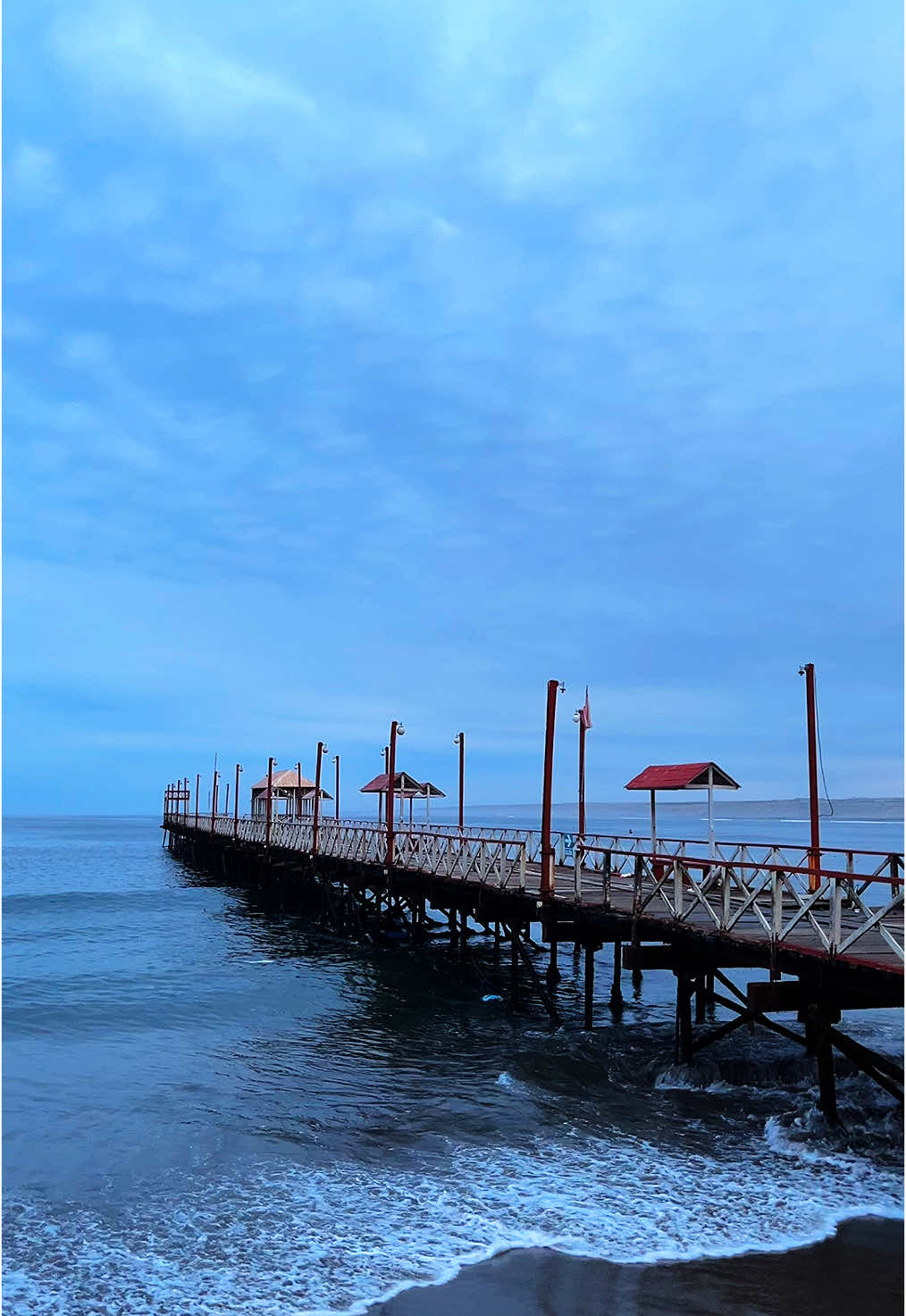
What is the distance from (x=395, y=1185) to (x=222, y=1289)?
261cm

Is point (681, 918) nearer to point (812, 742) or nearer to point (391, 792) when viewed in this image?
point (812, 742)

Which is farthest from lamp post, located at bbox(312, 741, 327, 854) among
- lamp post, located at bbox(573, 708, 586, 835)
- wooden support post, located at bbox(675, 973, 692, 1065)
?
wooden support post, located at bbox(675, 973, 692, 1065)

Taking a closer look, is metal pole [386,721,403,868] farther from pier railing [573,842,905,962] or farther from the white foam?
the white foam

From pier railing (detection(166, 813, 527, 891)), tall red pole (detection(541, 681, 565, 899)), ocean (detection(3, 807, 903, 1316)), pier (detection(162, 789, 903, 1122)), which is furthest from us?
pier railing (detection(166, 813, 527, 891))

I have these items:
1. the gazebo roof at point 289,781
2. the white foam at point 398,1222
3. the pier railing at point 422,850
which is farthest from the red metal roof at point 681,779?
Result: the gazebo roof at point 289,781

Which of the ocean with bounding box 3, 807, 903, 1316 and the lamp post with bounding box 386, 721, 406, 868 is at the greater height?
the lamp post with bounding box 386, 721, 406, 868

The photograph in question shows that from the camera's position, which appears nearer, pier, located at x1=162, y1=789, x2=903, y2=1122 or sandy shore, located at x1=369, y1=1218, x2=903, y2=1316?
sandy shore, located at x1=369, y1=1218, x2=903, y2=1316

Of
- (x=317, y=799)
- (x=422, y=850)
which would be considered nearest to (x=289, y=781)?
(x=317, y=799)

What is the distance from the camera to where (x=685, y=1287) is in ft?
27.7

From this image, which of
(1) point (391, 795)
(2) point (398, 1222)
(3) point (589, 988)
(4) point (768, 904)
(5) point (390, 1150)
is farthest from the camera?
(1) point (391, 795)

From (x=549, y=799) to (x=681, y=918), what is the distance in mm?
4387

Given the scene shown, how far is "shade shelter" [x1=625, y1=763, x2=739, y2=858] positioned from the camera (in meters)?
17.6

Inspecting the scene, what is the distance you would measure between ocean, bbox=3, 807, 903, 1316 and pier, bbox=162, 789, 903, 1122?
97 centimetres

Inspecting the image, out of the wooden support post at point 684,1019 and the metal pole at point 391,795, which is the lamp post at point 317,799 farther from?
the wooden support post at point 684,1019
